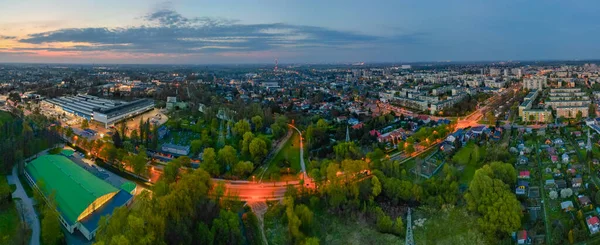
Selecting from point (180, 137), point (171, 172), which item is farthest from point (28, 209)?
point (180, 137)

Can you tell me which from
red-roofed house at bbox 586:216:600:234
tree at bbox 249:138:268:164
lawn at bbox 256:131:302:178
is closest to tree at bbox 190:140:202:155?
tree at bbox 249:138:268:164

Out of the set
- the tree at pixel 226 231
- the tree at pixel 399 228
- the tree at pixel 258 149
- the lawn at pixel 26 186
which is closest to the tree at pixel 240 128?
the tree at pixel 258 149

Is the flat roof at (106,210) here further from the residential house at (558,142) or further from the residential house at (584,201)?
the residential house at (558,142)

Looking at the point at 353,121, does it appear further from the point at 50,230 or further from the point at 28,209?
the point at 50,230

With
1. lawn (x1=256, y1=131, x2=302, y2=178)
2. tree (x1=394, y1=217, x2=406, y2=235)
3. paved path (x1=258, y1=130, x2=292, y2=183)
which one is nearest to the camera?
tree (x1=394, y1=217, x2=406, y2=235)

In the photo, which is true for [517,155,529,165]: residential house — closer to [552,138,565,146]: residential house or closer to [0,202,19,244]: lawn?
A: [552,138,565,146]: residential house

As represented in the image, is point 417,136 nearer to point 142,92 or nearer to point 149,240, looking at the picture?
point 149,240
